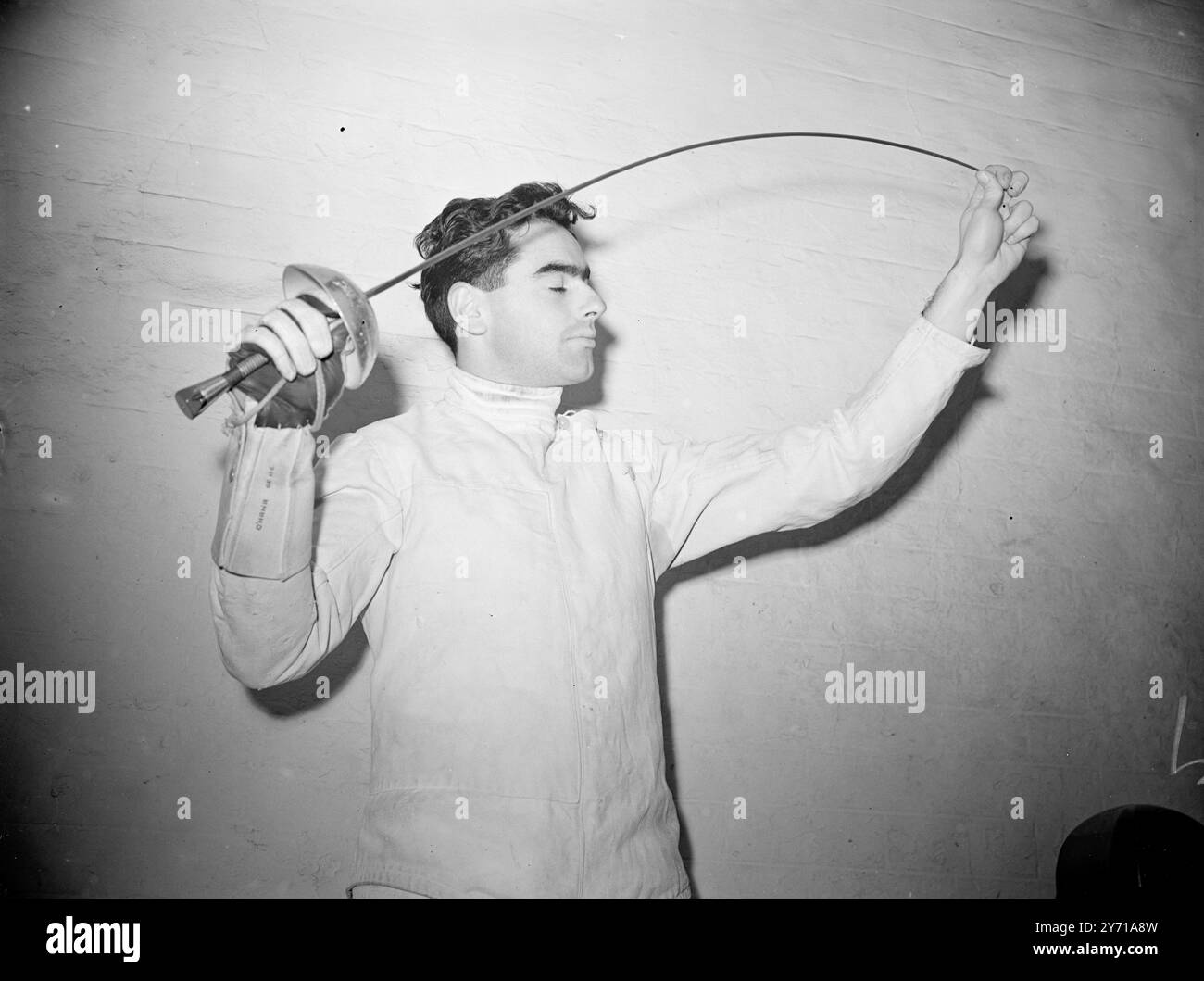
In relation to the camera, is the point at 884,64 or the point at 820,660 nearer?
the point at 820,660

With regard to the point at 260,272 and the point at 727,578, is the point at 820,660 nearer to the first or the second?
the point at 727,578

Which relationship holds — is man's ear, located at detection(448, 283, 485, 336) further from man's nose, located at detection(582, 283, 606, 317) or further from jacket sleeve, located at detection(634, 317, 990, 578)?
jacket sleeve, located at detection(634, 317, 990, 578)

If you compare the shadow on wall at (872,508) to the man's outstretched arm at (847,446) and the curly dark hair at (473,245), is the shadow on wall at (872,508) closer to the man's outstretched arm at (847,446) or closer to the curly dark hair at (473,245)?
the man's outstretched arm at (847,446)

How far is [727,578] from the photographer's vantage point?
6.44 ft

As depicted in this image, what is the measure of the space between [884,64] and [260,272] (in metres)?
1.38

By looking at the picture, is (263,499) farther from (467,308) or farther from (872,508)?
(872,508)

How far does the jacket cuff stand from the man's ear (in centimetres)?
44

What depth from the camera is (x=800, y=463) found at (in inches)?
58.7

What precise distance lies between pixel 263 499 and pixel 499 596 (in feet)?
1.13

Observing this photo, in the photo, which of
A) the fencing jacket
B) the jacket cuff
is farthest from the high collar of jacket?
the jacket cuff

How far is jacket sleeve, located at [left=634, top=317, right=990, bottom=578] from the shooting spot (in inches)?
55.3

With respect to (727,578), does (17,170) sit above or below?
above
